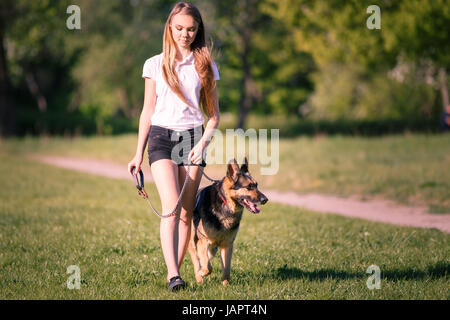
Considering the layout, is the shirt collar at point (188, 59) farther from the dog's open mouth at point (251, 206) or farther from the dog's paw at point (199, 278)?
the dog's paw at point (199, 278)

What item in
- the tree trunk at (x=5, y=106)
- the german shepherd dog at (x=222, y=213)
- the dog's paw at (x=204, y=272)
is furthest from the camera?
the tree trunk at (x=5, y=106)

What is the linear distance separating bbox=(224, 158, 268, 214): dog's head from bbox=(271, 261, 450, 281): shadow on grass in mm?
1190

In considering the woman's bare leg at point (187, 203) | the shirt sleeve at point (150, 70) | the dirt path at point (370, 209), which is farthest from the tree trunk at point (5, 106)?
the woman's bare leg at point (187, 203)

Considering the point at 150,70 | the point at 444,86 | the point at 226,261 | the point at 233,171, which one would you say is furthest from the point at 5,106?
the point at 233,171

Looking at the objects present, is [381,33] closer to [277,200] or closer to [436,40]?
[436,40]

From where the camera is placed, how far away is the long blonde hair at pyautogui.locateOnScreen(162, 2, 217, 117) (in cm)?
484

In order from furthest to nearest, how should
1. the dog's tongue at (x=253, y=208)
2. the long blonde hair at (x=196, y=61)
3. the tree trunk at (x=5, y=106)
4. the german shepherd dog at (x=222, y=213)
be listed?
the tree trunk at (x=5, y=106) < the german shepherd dog at (x=222, y=213) < the dog's tongue at (x=253, y=208) < the long blonde hair at (x=196, y=61)

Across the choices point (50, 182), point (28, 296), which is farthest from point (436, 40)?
point (28, 296)

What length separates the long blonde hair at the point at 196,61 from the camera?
4.84 m

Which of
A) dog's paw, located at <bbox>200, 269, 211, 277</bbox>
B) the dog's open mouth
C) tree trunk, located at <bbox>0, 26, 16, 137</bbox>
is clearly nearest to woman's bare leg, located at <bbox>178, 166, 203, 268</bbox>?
dog's paw, located at <bbox>200, 269, 211, 277</bbox>

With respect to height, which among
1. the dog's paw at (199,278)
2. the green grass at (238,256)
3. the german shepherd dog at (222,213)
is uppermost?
the german shepherd dog at (222,213)

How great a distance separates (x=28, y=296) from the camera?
5.04 meters

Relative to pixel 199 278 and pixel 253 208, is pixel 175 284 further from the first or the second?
pixel 253 208
